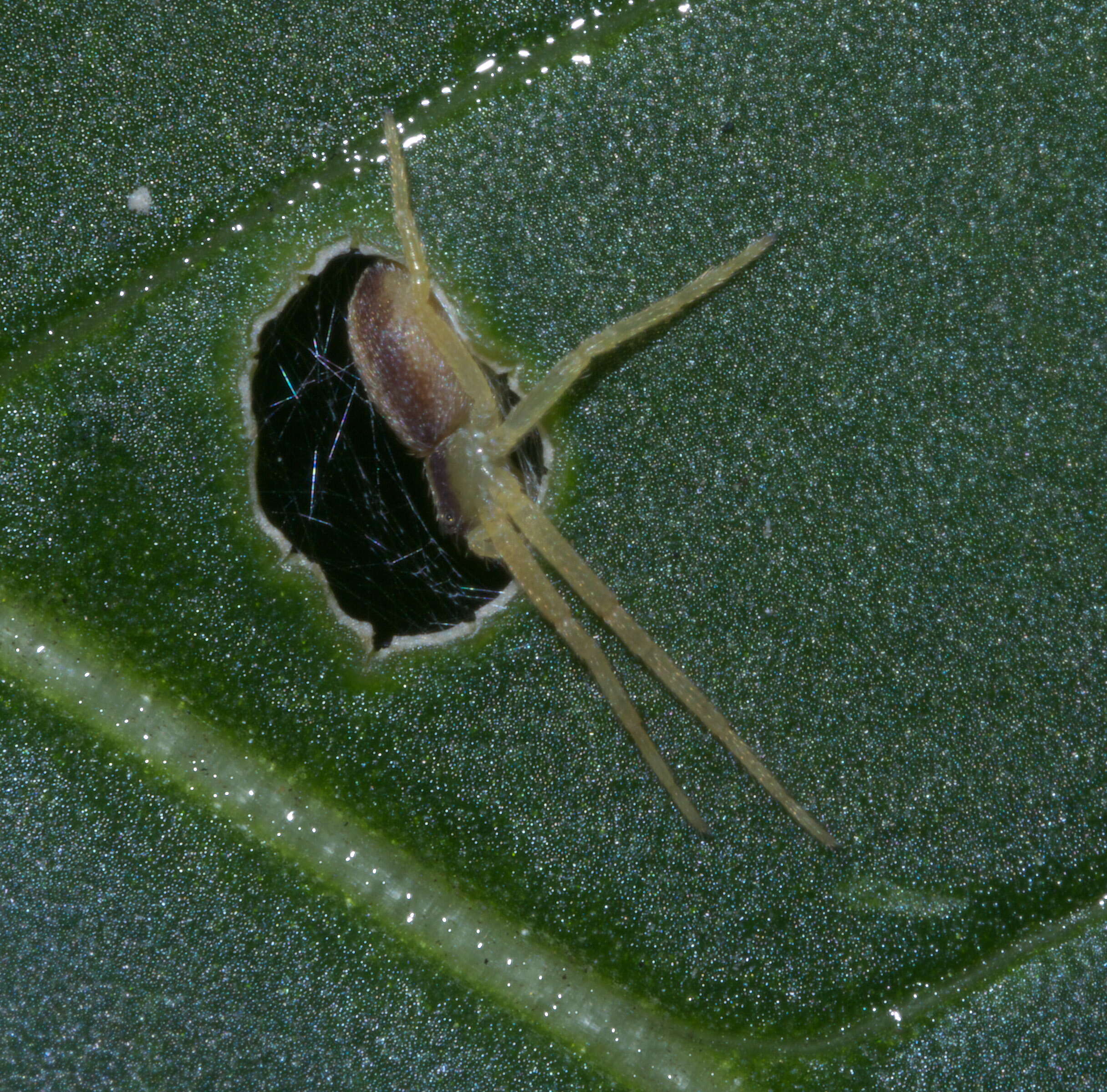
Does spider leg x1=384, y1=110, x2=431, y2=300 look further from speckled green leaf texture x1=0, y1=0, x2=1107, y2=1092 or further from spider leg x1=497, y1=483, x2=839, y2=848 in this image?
spider leg x1=497, y1=483, x2=839, y2=848

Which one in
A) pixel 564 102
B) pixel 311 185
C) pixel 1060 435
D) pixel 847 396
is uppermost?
pixel 311 185

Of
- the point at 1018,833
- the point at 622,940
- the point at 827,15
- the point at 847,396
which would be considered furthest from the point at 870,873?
the point at 827,15

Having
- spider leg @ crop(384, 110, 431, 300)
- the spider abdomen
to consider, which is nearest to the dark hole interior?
the spider abdomen

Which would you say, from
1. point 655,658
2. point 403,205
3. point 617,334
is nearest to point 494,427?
point 617,334

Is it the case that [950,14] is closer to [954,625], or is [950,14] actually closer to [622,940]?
[954,625]

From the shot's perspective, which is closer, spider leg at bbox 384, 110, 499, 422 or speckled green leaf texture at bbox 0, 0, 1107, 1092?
speckled green leaf texture at bbox 0, 0, 1107, 1092
